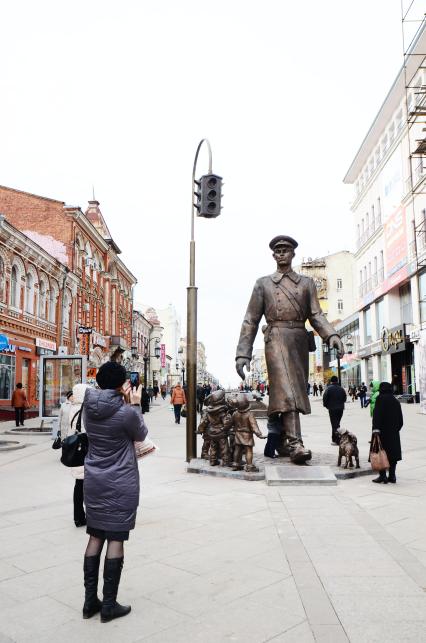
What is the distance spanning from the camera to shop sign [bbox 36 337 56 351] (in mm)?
29019

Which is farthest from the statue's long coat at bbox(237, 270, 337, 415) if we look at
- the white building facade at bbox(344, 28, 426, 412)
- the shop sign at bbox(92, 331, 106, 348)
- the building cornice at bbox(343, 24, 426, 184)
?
the shop sign at bbox(92, 331, 106, 348)

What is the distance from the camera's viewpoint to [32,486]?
8.20 meters

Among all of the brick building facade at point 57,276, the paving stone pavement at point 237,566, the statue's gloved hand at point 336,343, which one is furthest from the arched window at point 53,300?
the statue's gloved hand at point 336,343

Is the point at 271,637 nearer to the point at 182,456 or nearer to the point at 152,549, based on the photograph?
the point at 152,549

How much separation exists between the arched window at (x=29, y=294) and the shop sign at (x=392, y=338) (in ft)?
68.2

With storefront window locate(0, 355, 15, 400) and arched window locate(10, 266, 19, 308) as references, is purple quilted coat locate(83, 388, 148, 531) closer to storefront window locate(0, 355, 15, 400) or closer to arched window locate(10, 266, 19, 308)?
storefront window locate(0, 355, 15, 400)

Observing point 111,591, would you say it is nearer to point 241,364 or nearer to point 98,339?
point 241,364

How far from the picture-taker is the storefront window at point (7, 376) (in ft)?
80.3

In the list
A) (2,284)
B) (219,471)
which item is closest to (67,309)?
(2,284)

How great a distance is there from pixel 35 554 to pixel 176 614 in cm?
A: 184

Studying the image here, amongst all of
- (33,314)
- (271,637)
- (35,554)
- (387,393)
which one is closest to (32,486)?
(35,554)

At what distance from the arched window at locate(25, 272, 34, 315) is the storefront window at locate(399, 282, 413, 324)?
69.9 feet

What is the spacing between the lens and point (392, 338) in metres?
34.7

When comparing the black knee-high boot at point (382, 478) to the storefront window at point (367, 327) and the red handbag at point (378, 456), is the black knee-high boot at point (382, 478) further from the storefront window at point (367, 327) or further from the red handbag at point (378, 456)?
the storefront window at point (367, 327)
